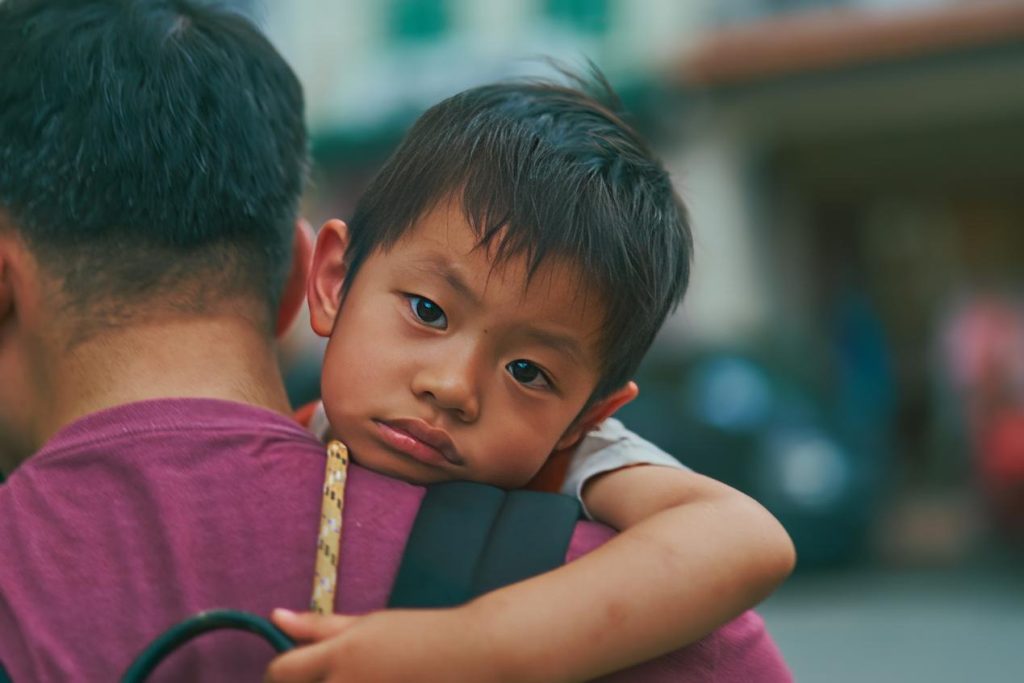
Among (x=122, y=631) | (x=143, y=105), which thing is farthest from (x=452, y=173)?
(x=122, y=631)

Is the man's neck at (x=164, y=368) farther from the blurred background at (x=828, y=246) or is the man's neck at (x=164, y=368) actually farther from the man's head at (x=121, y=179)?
the blurred background at (x=828, y=246)

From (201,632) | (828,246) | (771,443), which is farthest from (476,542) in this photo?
(828,246)

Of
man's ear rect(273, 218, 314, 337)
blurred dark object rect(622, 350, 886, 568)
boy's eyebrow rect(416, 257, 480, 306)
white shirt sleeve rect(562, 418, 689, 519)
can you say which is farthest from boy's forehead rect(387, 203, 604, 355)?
blurred dark object rect(622, 350, 886, 568)

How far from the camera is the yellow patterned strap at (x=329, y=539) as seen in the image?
132 centimetres

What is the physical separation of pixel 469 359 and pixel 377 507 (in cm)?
20

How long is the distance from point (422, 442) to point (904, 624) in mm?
5995

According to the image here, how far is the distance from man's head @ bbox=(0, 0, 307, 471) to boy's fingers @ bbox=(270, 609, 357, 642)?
0.45 metres

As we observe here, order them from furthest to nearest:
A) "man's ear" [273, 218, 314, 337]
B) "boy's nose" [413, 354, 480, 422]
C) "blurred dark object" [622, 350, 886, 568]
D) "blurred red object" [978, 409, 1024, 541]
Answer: "blurred red object" [978, 409, 1024, 541], "blurred dark object" [622, 350, 886, 568], "man's ear" [273, 218, 314, 337], "boy's nose" [413, 354, 480, 422]

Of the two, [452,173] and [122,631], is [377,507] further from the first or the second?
[452,173]

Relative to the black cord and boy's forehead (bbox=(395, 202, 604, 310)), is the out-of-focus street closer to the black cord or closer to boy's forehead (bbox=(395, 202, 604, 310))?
boy's forehead (bbox=(395, 202, 604, 310))

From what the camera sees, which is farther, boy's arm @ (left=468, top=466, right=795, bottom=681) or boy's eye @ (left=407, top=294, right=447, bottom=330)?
boy's eye @ (left=407, top=294, right=447, bottom=330)

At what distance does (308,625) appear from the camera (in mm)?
1266

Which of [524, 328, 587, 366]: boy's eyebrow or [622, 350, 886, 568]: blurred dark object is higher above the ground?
[524, 328, 587, 366]: boy's eyebrow

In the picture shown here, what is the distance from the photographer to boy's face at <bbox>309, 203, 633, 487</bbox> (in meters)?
1.50
